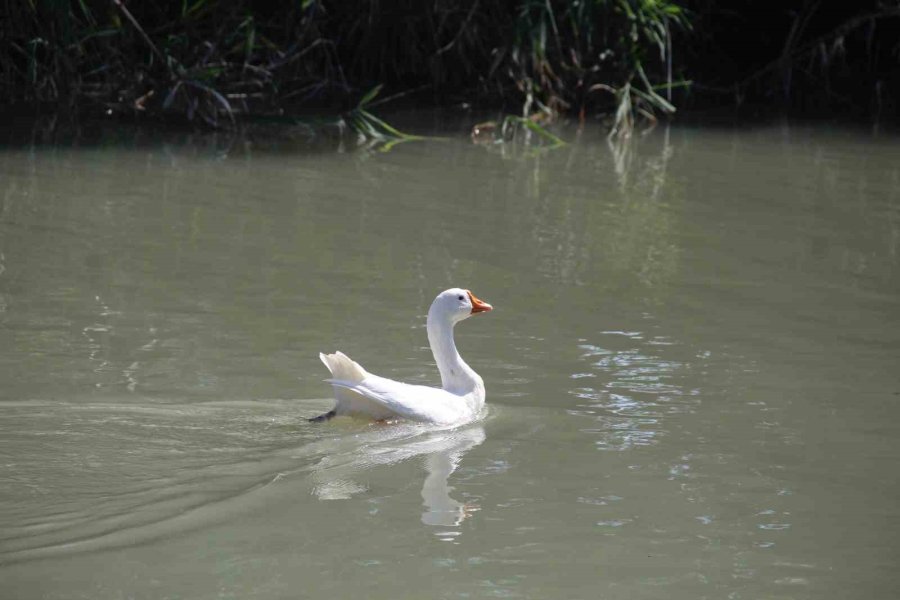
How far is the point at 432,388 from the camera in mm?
6469

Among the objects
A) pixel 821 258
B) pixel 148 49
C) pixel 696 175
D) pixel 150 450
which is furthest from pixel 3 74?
pixel 150 450

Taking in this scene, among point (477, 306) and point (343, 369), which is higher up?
point (477, 306)

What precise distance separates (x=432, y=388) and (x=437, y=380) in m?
0.56

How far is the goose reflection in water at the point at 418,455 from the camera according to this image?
5.22m

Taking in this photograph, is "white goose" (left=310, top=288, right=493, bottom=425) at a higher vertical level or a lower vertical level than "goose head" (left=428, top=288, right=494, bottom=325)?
lower

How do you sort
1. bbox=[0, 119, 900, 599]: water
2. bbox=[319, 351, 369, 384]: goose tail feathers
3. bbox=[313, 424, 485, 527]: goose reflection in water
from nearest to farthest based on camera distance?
bbox=[0, 119, 900, 599]: water
bbox=[313, 424, 485, 527]: goose reflection in water
bbox=[319, 351, 369, 384]: goose tail feathers

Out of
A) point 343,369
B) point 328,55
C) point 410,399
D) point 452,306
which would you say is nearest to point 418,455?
point 410,399

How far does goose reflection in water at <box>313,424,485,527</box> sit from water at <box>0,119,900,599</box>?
0.06 ft

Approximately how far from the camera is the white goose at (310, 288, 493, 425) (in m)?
6.07

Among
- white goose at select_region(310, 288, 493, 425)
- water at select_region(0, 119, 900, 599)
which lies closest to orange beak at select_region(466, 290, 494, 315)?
white goose at select_region(310, 288, 493, 425)

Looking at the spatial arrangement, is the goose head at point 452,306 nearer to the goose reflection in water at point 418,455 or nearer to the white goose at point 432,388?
the white goose at point 432,388

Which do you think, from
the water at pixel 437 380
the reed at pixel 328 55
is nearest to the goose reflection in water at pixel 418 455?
the water at pixel 437 380

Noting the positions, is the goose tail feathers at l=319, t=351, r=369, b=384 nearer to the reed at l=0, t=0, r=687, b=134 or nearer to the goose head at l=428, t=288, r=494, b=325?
the goose head at l=428, t=288, r=494, b=325

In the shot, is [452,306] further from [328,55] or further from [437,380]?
[328,55]
